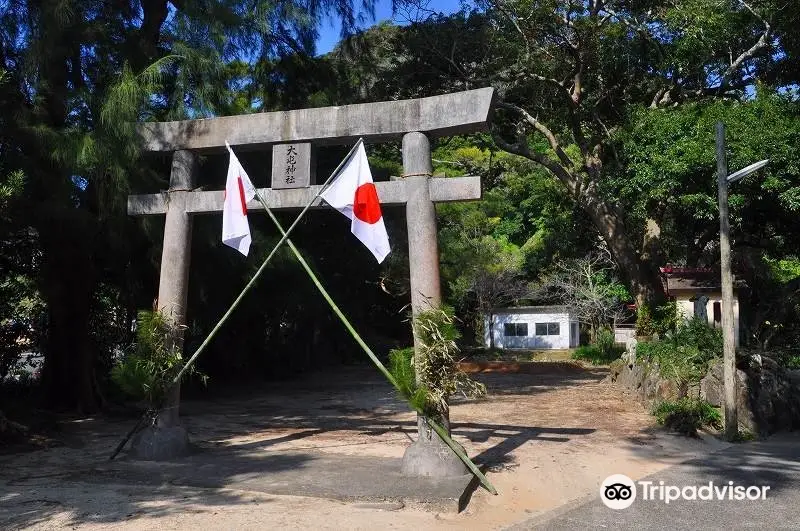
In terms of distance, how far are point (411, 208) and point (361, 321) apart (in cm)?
1685

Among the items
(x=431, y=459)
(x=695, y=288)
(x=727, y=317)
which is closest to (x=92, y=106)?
(x=431, y=459)

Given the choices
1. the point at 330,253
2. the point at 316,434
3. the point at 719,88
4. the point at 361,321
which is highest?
the point at 719,88

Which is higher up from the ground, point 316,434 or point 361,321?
point 361,321

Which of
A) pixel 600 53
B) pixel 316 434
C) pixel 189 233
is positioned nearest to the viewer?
pixel 189 233

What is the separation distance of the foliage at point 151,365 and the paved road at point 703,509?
463 cm

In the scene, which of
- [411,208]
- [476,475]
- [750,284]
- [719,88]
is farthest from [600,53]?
[476,475]

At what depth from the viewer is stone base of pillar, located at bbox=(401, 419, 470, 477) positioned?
777cm

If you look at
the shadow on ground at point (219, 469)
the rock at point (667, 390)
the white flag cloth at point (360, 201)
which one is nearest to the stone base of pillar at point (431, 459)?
the shadow on ground at point (219, 469)

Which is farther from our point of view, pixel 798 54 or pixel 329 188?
pixel 798 54

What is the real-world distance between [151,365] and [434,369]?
3430mm

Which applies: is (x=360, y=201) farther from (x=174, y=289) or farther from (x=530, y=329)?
(x=530, y=329)

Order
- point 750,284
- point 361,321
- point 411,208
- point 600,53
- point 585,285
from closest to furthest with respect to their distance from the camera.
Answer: point 411,208 < point 600,53 < point 750,284 < point 361,321 < point 585,285

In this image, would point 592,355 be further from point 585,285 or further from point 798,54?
point 798,54

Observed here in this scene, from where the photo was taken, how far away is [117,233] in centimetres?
1109
